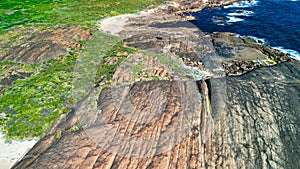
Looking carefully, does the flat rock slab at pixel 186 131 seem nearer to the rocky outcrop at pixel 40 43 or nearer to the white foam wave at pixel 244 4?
the rocky outcrop at pixel 40 43

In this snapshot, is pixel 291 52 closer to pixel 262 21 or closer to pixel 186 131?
pixel 262 21

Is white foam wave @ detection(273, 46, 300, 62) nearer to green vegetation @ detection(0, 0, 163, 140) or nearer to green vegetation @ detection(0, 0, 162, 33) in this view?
green vegetation @ detection(0, 0, 163, 140)

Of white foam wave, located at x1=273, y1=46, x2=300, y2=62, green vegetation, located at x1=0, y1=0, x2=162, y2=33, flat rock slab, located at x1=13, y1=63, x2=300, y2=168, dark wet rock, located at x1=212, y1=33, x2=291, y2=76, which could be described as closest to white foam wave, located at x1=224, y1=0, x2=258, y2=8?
green vegetation, located at x1=0, y1=0, x2=162, y2=33

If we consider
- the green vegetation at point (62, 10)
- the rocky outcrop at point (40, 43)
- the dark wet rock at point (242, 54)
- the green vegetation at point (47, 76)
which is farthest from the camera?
the green vegetation at point (62, 10)

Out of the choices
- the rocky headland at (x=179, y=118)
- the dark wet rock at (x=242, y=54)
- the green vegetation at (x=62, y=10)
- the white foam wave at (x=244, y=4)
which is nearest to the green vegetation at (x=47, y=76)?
the green vegetation at (x=62, y=10)

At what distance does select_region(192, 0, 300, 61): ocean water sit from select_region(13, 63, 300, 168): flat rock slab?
1407 cm

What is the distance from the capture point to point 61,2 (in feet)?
150

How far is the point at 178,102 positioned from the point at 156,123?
2687 millimetres

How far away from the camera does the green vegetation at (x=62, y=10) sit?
3544 centimetres

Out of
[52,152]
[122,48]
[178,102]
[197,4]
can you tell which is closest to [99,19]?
[122,48]

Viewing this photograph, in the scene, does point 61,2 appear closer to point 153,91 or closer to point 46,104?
point 46,104

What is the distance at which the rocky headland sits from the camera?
41.6 ft

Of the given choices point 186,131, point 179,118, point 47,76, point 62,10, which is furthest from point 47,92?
point 62,10

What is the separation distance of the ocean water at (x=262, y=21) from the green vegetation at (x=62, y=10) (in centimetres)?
1247
